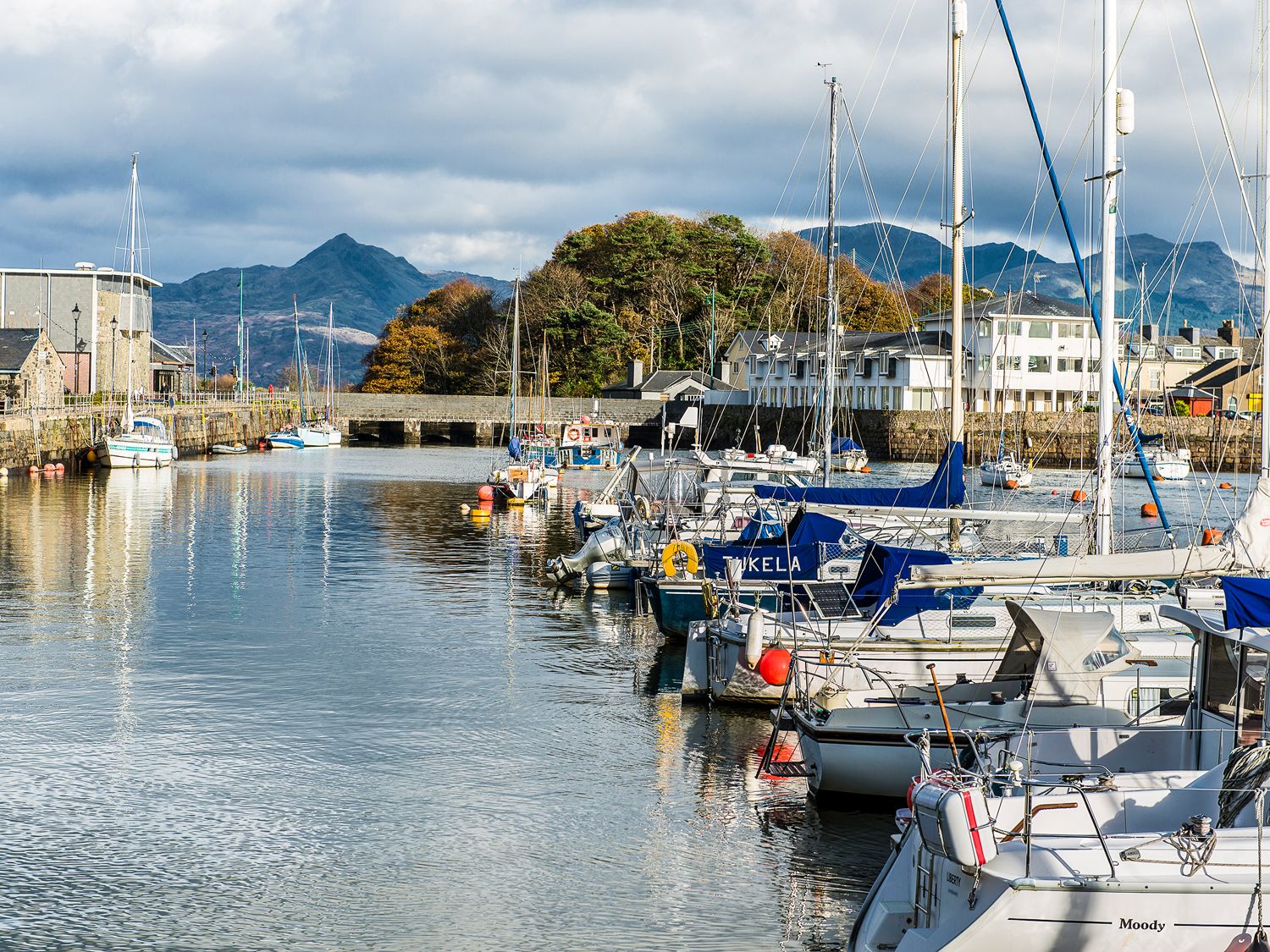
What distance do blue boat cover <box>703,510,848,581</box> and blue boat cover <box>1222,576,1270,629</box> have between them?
12143 mm

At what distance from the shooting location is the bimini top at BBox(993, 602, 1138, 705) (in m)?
16.1

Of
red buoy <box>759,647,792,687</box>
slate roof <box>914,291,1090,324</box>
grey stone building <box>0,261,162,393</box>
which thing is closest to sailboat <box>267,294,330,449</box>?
grey stone building <box>0,261,162,393</box>

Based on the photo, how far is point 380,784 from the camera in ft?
57.7

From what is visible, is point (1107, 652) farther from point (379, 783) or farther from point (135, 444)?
point (135, 444)

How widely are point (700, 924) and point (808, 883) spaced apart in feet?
5.20

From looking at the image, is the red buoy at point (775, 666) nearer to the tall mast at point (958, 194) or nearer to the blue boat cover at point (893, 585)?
the blue boat cover at point (893, 585)

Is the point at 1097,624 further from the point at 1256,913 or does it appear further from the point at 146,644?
the point at 146,644

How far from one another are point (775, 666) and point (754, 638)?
2.15 ft

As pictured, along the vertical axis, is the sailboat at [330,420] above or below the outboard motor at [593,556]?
above

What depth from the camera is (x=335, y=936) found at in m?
12.6

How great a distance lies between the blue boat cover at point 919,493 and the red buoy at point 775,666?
26.6 ft

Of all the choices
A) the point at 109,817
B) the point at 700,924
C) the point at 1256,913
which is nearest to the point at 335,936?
the point at 700,924

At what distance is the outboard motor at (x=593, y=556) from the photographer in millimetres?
35562

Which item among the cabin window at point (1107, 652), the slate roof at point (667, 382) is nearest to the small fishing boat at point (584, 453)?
the slate roof at point (667, 382)
